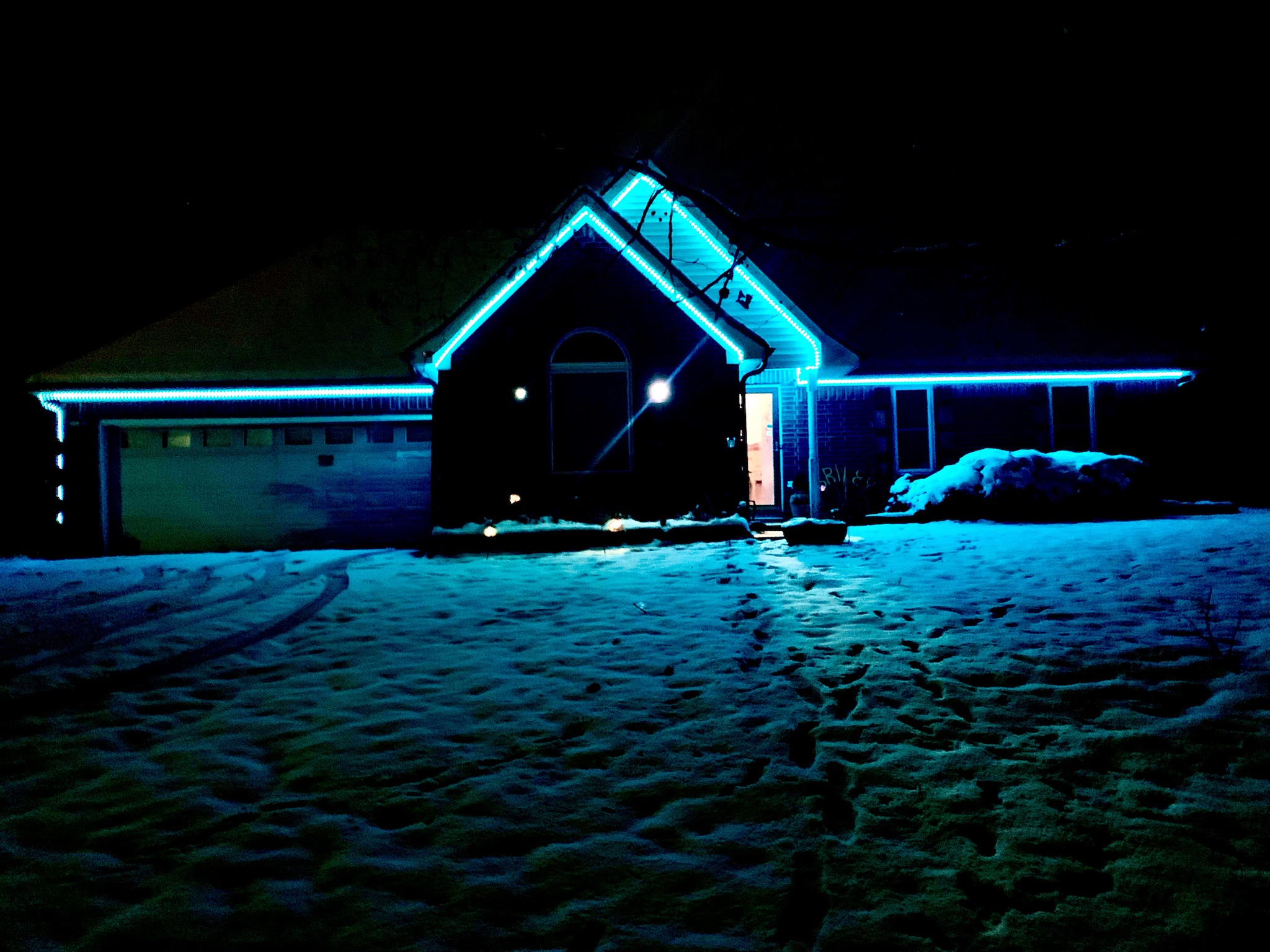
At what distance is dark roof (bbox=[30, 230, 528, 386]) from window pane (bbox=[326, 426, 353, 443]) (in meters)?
1.05

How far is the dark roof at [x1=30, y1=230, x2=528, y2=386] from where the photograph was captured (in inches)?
504

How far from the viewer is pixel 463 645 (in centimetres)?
497

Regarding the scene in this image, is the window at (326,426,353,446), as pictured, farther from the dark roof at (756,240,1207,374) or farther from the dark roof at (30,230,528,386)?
the dark roof at (756,240,1207,374)

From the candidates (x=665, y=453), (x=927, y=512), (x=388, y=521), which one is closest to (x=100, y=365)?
(x=388, y=521)

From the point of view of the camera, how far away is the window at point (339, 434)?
13.2 metres

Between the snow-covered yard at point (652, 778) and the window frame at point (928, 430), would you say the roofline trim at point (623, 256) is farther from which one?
the snow-covered yard at point (652, 778)

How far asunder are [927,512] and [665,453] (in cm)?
571

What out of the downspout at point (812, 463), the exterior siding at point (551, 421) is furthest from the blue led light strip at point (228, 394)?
the downspout at point (812, 463)

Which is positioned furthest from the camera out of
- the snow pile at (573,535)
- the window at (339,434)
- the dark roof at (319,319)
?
the window at (339,434)

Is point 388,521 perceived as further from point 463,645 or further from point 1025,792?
point 1025,792

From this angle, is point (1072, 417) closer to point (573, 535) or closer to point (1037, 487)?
point (1037, 487)

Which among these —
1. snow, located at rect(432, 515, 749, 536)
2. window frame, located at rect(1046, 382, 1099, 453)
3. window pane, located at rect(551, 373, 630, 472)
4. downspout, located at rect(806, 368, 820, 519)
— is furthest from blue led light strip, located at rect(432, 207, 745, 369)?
window frame, located at rect(1046, 382, 1099, 453)

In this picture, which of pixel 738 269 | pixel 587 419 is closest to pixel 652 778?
pixel 587 419

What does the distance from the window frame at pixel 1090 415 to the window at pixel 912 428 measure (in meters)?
2.72
